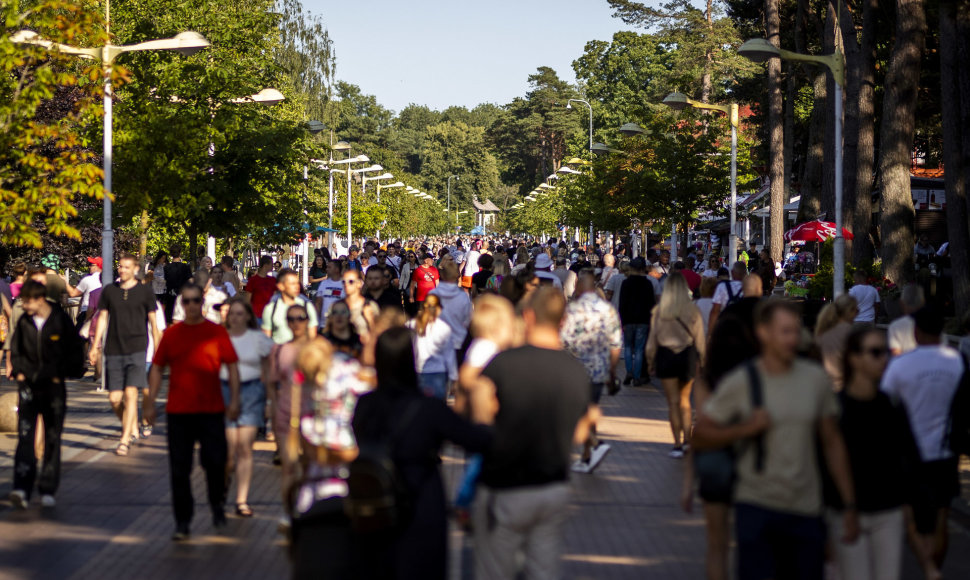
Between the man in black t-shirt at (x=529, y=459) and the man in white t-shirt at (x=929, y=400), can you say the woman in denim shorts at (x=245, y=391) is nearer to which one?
the man in black t-shirt at (x=529, y=459)

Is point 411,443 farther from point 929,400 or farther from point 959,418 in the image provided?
point 959,418

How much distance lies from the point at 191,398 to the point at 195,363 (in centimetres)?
23

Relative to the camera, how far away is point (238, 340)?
9.58 m

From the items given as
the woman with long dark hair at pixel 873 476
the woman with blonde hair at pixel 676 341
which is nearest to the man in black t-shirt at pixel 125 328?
the woman with blonde hair at pixel 676 341

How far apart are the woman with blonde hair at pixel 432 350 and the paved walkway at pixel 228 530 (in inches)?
33.6

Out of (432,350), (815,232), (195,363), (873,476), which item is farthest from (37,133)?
(815,232)

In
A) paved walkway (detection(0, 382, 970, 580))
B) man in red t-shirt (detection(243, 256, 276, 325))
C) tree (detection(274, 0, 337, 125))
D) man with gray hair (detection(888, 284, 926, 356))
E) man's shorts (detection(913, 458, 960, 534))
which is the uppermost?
tree (detection(274, 0, 337, 125))

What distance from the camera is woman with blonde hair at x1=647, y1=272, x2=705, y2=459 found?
11.7m

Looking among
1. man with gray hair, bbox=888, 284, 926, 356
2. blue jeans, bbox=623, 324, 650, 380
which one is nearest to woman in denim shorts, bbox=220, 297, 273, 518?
man with gray hair, bbox=888, 284, 926, 356

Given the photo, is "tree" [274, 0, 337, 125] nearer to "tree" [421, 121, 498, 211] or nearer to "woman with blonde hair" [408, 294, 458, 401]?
"woman with blonde hair" [408, 294, 458, 401]

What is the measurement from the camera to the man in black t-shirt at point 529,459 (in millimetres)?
5520

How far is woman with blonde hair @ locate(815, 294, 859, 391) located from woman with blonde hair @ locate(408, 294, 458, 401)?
334 cm

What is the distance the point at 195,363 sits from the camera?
854 cm

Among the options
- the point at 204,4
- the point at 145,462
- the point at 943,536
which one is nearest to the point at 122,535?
the point at 145,462
